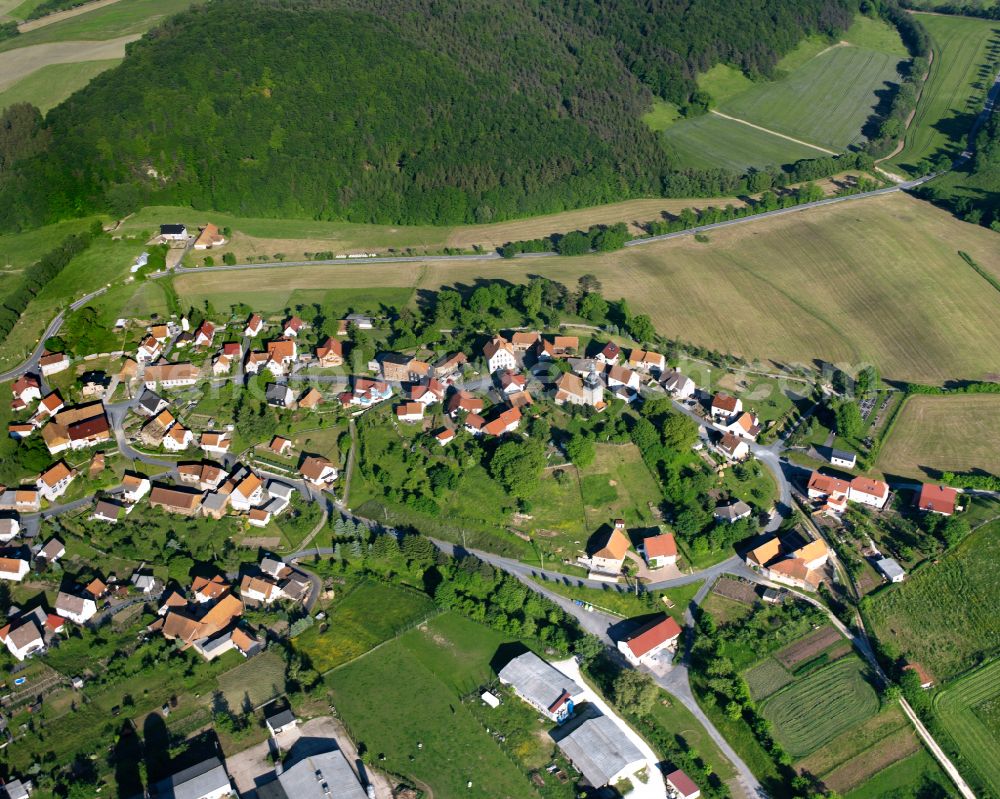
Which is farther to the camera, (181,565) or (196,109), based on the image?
(196,109)

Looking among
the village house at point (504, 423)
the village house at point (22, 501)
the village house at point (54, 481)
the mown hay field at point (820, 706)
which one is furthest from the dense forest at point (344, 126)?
the mown hay field at point (820, 706)

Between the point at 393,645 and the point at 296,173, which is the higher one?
the point at 296,173

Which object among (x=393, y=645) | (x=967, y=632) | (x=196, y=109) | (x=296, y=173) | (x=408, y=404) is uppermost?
(x=196, y=109)

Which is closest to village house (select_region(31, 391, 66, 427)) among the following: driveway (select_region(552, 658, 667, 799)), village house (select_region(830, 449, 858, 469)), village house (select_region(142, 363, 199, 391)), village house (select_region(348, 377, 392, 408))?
village house (select_region(142, 363, 199, 391))

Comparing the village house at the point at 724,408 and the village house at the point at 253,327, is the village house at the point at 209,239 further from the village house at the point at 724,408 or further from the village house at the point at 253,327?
the village house at the point at 724,408

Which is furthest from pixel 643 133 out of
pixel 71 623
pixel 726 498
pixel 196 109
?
pixel 71 623

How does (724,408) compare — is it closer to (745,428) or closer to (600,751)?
(745,428)

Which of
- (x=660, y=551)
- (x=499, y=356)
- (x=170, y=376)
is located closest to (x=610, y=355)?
(x=499, y=356)

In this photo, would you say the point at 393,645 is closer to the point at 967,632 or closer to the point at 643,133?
the point at 967,632
